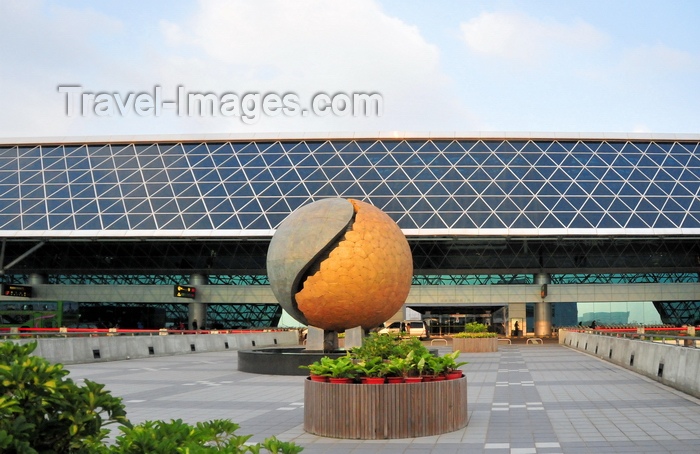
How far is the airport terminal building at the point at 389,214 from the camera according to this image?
54.8 meters

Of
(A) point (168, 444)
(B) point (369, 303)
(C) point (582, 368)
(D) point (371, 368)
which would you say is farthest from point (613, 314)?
(A) point (168, 444)

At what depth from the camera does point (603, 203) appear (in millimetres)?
55688

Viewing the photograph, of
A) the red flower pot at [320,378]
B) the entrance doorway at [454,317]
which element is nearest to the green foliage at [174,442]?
the red flower pot at [320,378]

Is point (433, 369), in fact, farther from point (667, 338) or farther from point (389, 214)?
point (389, 214)

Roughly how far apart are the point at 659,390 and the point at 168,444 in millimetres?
15059

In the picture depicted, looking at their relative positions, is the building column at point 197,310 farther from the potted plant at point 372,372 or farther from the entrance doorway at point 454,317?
the potted plant at point 372,372

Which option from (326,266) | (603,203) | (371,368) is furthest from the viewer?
(603,203)

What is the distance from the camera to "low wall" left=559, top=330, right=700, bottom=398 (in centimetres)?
1520

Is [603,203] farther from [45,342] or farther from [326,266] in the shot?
[45,342]

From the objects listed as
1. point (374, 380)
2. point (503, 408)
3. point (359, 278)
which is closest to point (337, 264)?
point (359, 278)

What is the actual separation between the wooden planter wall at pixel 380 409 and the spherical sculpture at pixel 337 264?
10.9 meters

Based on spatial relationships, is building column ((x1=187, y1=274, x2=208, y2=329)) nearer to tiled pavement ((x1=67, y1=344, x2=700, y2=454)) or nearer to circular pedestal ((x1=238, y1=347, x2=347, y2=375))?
tiled pavement ((x1=67, y1=344, x2=700, y2=454))

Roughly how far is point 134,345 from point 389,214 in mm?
28256

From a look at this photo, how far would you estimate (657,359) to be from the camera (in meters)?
18.7
